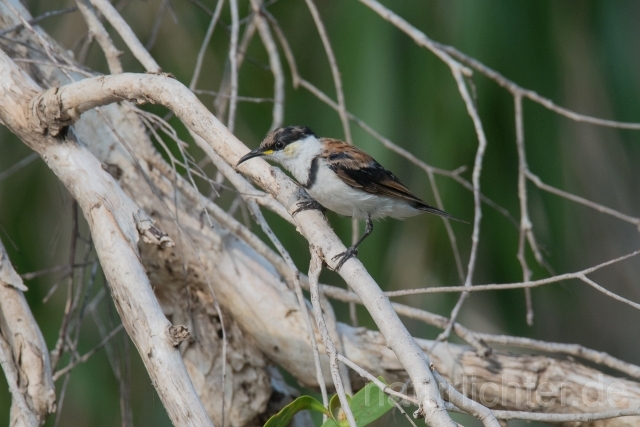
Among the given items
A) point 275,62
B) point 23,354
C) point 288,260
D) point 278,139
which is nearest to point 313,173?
point 278,139

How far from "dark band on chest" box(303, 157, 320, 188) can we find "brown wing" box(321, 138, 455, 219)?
65 millimetres

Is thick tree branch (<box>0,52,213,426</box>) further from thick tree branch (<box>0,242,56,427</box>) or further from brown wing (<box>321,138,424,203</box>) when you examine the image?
brown wing (<box>321,138,424,203</box>)

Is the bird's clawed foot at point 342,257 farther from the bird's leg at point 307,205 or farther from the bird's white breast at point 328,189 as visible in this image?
the bird's white breast at point 328,189

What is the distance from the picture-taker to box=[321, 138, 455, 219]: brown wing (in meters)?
3.46

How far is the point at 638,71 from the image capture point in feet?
18.6

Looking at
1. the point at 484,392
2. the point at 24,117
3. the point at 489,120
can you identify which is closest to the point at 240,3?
the point at 489,120

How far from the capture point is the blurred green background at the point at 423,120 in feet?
16.1

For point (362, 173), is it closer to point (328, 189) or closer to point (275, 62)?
point (328, 189)

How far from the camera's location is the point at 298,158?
3.46 m

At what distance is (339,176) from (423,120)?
6.10ft

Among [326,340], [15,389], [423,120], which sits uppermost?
[423,120]

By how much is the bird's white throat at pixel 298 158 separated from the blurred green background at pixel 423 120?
1.34 metres

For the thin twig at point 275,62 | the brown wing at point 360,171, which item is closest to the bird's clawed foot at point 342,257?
the brown wing at point 360,171

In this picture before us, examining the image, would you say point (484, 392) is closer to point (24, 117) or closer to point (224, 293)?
point (224, 293)
